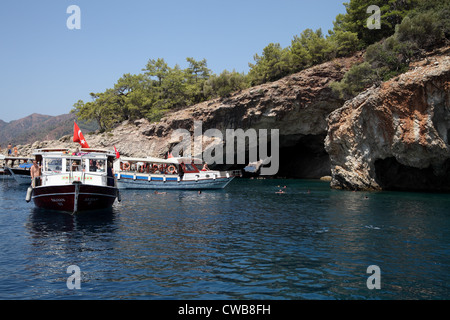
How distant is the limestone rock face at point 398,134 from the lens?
33125 millimetres

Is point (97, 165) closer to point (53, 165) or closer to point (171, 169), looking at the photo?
point (53, 165)

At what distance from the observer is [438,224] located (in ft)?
67.3

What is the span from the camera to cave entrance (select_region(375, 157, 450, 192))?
42438mm

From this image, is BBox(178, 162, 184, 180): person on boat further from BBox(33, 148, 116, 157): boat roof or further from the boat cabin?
BBox(33, 148, 116, 157): boat roof

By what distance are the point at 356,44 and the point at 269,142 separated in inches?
878

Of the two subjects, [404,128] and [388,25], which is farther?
[388,25]

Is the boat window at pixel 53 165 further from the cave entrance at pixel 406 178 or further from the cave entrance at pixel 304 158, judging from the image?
the cave entrance at pixel 304 158

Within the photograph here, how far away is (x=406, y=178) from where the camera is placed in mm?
44375

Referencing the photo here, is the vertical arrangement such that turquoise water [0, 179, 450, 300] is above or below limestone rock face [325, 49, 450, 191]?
below

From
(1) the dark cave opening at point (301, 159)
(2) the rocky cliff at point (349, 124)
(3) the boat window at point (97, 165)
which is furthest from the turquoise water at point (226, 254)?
(1) the dark cave opening at point (301, 159)

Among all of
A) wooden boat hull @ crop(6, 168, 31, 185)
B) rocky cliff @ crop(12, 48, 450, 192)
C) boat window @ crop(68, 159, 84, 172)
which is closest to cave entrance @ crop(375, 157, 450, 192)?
rocky cliff @ crop(12, 48, 450, 192)
